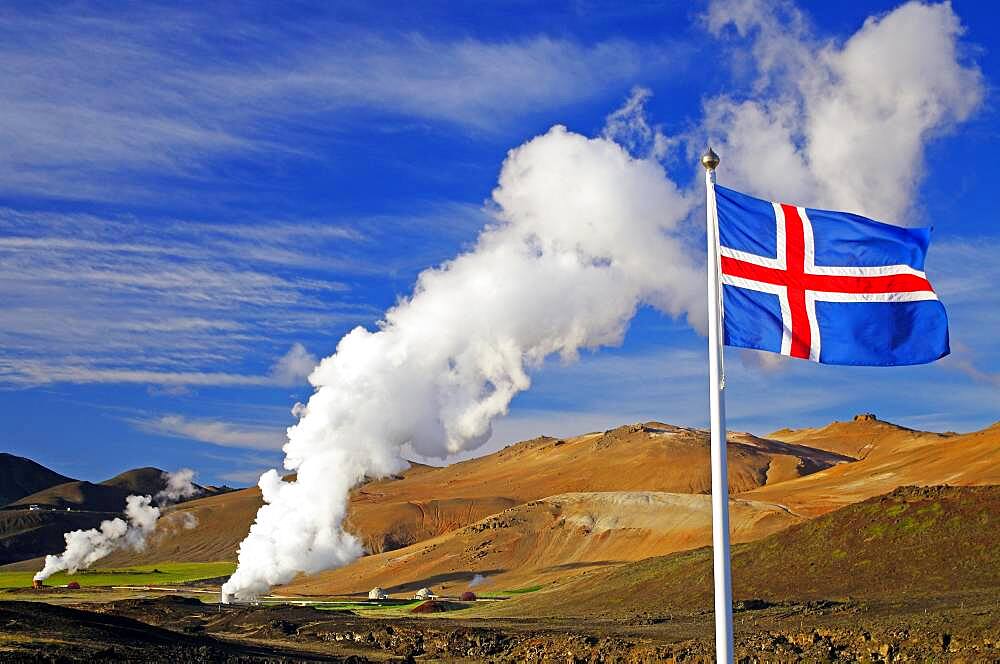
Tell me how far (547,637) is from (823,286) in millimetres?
45168

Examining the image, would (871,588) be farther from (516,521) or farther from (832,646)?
(516,521)

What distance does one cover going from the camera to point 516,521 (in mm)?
142250

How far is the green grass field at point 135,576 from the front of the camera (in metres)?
158

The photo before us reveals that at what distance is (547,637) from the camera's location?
56.1m

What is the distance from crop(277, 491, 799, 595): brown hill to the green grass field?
3110 centimetres

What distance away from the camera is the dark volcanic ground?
42.6m

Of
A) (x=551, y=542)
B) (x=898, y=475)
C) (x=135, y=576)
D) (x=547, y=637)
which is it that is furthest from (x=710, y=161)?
(x=135, y=576)

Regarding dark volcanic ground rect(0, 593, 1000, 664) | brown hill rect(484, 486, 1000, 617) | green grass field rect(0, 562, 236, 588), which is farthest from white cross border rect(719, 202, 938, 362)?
green grass field rect(0, 562, 236, 588)

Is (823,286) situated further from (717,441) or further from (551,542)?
(551,542)

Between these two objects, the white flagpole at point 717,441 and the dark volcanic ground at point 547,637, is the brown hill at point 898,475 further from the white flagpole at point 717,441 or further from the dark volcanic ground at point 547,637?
the white flagpole at point 717,441

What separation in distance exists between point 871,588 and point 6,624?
166 feet

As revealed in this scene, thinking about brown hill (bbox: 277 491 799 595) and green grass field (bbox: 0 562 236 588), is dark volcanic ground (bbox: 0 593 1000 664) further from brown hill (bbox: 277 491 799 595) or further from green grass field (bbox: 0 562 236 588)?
green grass field (bbox: 0 562 236 588)

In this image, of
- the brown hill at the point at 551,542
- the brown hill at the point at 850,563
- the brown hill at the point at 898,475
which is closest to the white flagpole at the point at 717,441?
the brown hill at the point at 850,563

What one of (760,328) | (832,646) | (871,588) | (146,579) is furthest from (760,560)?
(146,579)
